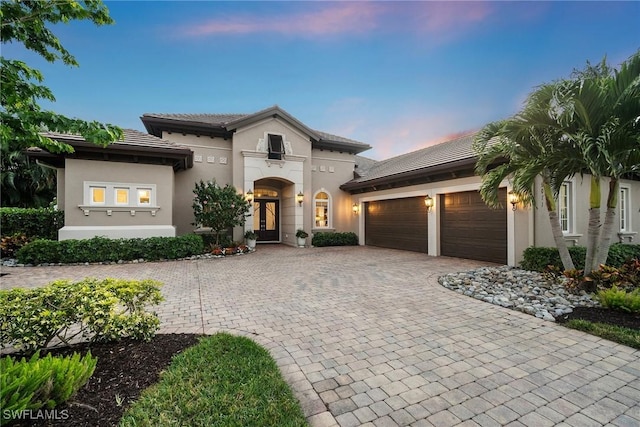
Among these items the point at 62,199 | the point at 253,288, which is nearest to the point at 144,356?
the point at 253,288

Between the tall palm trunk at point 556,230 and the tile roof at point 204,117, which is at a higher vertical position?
the tile roof at point 204,117

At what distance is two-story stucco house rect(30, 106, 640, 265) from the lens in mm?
9398

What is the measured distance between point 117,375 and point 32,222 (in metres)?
12.4

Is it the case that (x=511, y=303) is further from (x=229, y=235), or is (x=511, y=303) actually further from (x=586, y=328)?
(x=229, y=235)

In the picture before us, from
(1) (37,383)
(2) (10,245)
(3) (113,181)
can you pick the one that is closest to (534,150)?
(1) (37,383)

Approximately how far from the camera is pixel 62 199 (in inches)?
426

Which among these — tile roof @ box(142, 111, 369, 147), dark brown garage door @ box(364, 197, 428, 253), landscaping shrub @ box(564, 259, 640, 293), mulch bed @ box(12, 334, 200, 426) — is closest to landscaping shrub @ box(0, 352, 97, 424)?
mulch bed @ box(12, 334, 200, 426)

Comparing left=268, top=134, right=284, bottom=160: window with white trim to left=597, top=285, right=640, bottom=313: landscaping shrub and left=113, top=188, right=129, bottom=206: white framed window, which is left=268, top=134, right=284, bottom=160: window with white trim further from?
left=597, top=285, right=640, bottom=313: landscaping shrub

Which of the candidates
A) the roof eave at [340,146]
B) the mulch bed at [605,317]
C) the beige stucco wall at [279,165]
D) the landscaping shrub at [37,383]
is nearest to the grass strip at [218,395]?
the landscaping shrub at [37,383]

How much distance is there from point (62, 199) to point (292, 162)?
987cm

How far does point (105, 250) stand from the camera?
29.9 ft

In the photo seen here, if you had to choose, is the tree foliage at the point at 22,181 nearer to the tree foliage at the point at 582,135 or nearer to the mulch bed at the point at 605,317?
the tree foliage at the point at 582,135

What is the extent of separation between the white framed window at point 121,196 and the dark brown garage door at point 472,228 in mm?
12522

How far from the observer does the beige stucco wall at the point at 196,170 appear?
12641 millimetres
